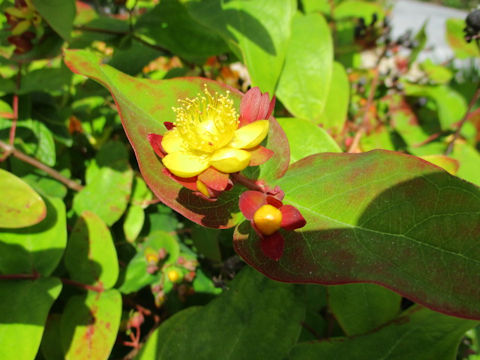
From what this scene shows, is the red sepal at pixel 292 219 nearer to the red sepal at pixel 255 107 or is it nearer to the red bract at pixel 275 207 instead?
the red bract at pixel 275 207

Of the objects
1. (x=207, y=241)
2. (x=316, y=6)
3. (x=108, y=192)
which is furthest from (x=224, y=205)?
(x=316, y=6)

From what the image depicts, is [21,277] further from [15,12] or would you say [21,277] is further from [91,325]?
[15,12]

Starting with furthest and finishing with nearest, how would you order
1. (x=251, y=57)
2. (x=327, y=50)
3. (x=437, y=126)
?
(x=437, y=126), (x=327, y=50), (x=251, y=57)

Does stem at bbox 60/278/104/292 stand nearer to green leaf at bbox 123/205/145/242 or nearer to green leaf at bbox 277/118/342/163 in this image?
green leaf at bbox 123/205/145/242

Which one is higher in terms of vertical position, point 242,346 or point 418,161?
point 418,161

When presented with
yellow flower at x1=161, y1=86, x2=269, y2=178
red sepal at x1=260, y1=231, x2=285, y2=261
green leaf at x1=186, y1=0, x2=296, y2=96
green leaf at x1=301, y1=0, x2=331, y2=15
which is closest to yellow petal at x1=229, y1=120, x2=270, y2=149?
yellow flower at x1=161, y1=86, x2=269, y2=178

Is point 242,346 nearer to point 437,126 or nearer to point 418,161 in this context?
point 418,161

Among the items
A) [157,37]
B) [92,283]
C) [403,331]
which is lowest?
[92,283]

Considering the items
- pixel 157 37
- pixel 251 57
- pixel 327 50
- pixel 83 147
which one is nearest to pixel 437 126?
pixel 327 50
